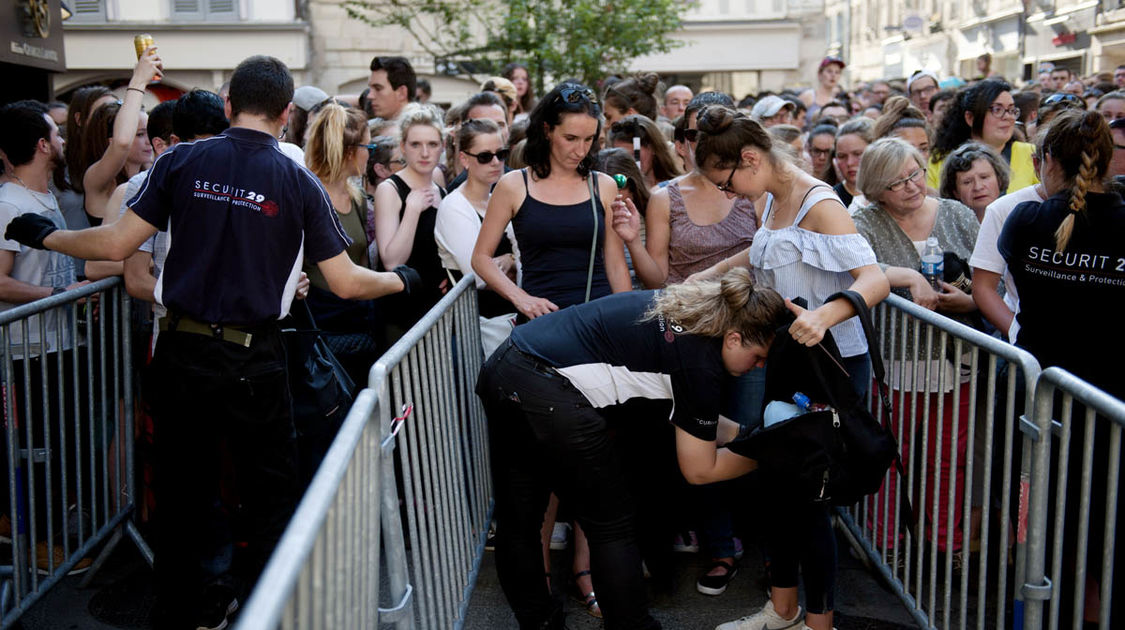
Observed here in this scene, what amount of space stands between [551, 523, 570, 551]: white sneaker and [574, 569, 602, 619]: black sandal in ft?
1.60

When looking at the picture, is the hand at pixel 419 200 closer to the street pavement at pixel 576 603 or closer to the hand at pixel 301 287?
the hand at pixel 301 287

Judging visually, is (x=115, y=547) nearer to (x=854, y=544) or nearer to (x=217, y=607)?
(x=217, y=607)

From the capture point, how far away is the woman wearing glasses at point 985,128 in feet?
20.2

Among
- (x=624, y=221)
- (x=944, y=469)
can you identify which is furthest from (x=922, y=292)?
(x=624, y=221)

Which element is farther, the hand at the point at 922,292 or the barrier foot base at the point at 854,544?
the barrier foot base at the point at 854,544

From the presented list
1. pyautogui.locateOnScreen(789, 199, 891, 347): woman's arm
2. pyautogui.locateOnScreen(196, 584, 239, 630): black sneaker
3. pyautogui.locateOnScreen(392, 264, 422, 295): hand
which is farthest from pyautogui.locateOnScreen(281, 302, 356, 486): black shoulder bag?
pyautogui.locateOnScreen(789, 199, 891, 347): woman's arm

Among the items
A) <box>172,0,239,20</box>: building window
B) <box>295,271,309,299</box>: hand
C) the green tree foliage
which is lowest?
<box>295,271,309,299</box>: hand

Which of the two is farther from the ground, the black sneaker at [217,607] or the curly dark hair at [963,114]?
the curly dark hair at [963,114]

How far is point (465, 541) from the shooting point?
383cm

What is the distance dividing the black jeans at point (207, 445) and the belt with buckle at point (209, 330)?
18 mm

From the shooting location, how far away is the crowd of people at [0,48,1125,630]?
3.43 m

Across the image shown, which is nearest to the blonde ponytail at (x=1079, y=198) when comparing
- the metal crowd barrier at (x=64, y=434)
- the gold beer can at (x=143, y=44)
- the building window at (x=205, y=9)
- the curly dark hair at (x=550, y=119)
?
the curly dark hair at (x=550, y=119)

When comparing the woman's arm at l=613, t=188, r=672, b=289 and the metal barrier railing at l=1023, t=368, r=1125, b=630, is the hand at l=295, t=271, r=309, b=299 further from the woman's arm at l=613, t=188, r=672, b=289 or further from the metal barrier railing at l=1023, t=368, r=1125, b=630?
the metal barrier railing at l=1023, t=368, r=1125, b=630

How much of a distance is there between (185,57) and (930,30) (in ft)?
66.7
